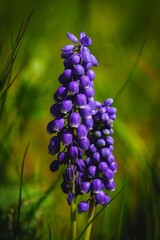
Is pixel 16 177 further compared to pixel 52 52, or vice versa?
pixel 52 52

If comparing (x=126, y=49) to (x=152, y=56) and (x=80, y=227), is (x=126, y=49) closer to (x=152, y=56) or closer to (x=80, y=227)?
(x=152, y=56)

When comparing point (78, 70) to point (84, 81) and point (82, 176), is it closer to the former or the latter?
point (84, 81)

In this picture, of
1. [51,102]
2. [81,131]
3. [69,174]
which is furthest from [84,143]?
[51,102]

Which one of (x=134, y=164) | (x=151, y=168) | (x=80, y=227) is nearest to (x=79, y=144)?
(x=151, y=168)

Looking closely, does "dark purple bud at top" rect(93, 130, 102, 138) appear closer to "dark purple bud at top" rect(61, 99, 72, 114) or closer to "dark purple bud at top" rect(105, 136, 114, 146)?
"dark purple bud at top" rect(105, 136, 114, 146)

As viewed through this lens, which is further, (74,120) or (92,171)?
(92,171)

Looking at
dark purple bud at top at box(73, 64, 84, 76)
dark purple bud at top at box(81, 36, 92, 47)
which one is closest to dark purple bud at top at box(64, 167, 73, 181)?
dark purple bud at top at box(73, 64, 84, 76)

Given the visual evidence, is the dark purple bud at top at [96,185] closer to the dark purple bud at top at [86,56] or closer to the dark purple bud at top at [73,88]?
the dark purple bud at top at [73,88]
